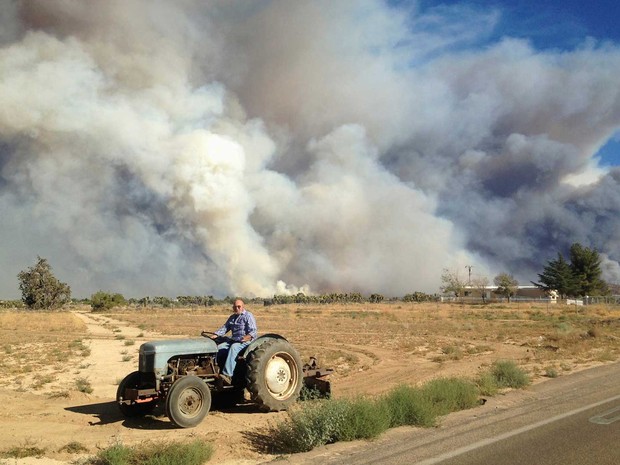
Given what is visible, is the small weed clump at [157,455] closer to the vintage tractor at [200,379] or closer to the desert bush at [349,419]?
the desert bush at [349,419]

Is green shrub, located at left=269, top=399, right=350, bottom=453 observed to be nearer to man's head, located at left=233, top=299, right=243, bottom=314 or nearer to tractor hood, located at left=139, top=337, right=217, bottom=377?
tractor hood, located at left=139, top=337, right=217, bottom=377

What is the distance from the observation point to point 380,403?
8312mm

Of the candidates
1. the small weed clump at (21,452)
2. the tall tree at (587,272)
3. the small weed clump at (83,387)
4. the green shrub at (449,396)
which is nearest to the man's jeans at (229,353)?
the small weed clump at (21,452)

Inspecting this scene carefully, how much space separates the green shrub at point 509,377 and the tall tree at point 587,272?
101 metres

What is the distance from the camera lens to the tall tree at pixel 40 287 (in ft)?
315

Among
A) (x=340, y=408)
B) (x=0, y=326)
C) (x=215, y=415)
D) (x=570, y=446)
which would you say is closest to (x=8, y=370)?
(x=215, y=415)

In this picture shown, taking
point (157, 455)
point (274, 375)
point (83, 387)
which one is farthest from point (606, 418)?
point (83, 387)

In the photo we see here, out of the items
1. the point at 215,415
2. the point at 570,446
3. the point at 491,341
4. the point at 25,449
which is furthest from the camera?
the point at 491,341

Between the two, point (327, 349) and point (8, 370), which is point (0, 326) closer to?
point (8, 370)

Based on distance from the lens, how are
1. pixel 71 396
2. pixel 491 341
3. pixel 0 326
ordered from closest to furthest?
pixel 71 396, pixel 491 341, pixel 0 326

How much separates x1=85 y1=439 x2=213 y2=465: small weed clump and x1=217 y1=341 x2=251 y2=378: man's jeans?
8.69 feet

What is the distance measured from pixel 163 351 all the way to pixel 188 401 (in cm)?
92

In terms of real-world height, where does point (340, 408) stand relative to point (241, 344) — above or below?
below

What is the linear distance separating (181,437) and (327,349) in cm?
1553
